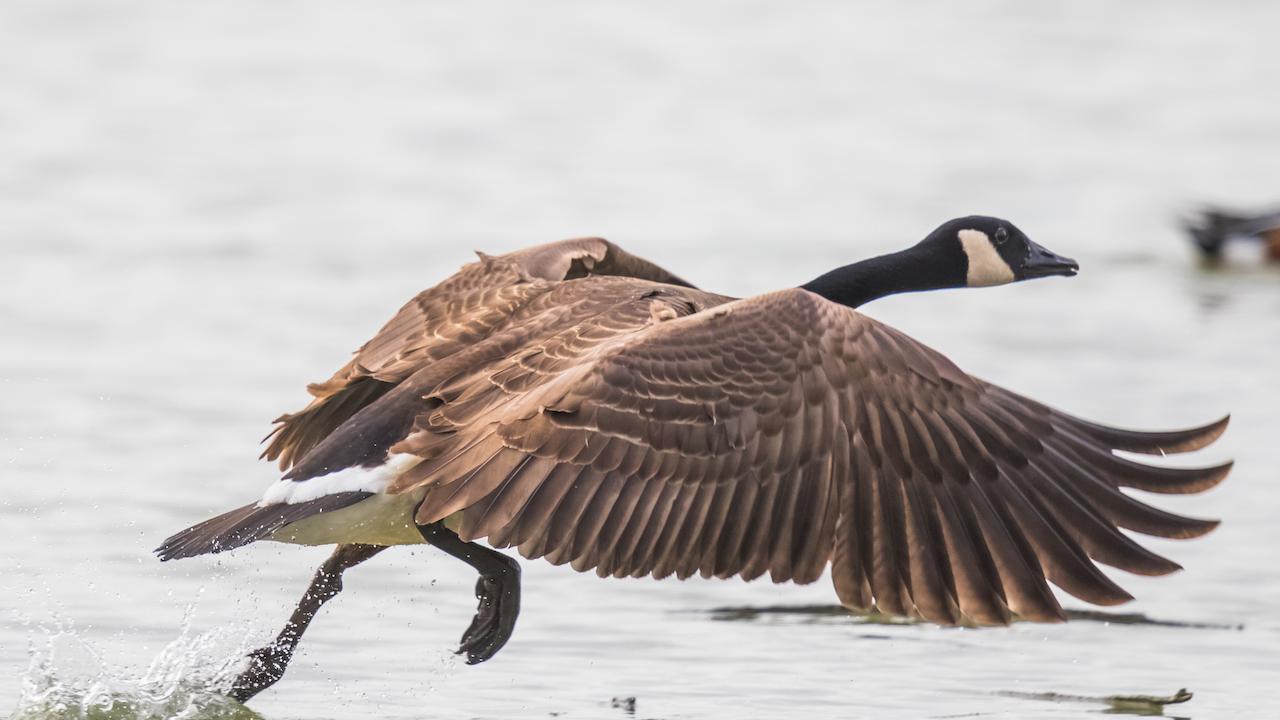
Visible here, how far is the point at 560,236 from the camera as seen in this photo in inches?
593

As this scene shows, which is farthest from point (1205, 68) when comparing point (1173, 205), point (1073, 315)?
point (1073, 315)

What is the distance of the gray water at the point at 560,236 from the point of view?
796 cm

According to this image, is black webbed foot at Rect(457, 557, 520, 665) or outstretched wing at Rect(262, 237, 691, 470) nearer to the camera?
black webbed foot at Rect(457, 557, 520, 665)

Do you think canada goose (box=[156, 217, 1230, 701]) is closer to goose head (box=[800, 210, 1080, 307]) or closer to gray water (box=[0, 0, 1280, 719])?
gray water (box=[0, 0, 1280, 719])

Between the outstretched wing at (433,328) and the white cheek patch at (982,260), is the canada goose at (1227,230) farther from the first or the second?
the outstretched wing at (433,328)

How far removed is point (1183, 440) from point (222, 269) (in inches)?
353

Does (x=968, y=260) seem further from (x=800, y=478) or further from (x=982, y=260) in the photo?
(x=800, y=478)

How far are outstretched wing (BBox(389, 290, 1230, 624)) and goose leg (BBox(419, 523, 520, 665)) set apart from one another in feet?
2.57

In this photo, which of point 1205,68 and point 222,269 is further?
point 1205,68

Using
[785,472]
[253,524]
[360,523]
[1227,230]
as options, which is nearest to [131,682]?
[253,524]

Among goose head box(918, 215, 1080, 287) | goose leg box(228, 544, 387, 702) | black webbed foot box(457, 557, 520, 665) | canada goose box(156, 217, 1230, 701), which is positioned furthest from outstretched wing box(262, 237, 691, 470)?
goose head box(918, 215, 1080, 287)

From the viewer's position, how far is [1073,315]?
14.0m

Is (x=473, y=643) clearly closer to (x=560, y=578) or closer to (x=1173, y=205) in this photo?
(x=560, y=578)

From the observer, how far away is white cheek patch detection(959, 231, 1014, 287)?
829 centimetres
